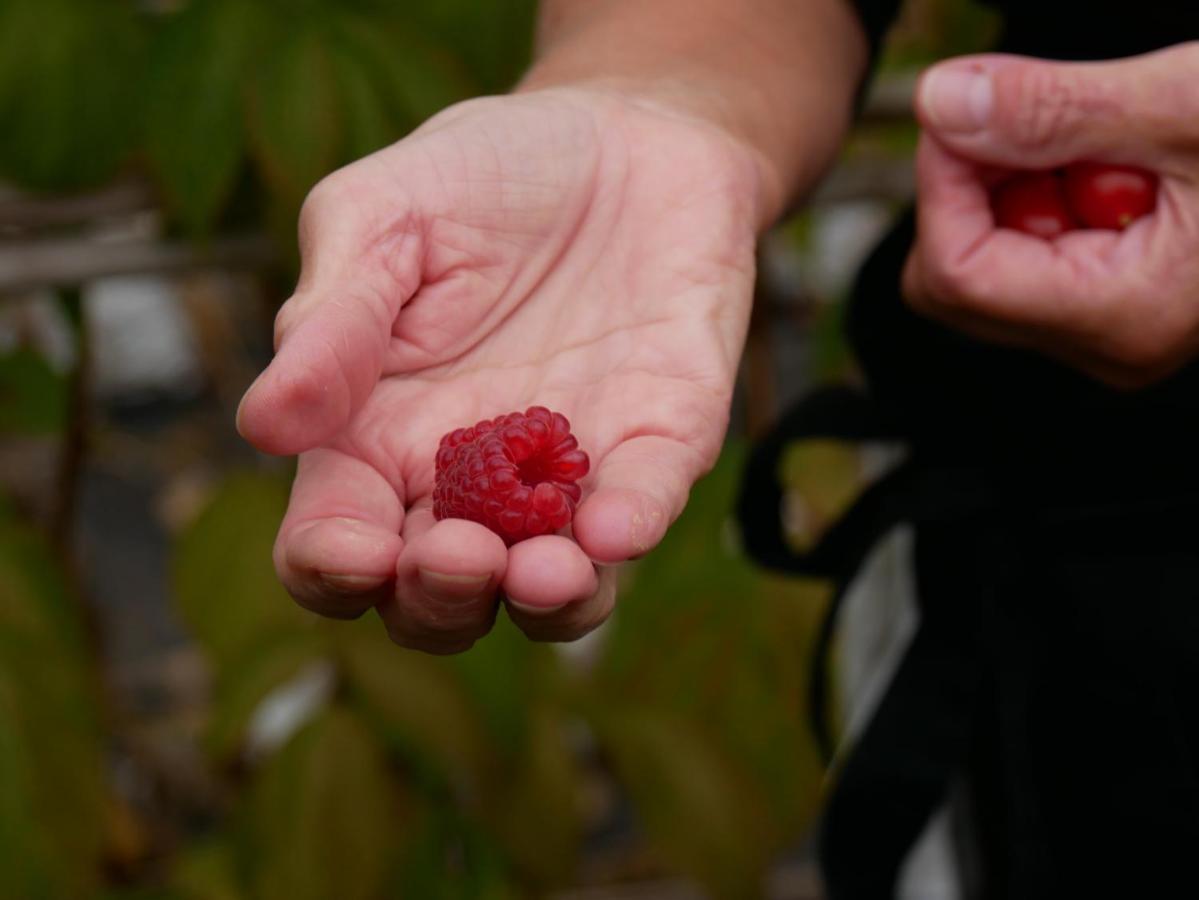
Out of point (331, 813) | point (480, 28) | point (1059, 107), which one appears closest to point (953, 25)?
point (480, 28)

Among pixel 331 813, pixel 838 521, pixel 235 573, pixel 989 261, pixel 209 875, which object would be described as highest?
pixel 989 261

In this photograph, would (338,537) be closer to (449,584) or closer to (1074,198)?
(449,584)

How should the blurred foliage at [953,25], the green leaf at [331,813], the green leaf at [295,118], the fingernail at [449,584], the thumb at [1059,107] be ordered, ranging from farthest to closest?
the blurred foliage at [953,25] < the green leaf at [331,813] < the green leaf at [295,118] < the thumb at [1059,107] < the fingernail at [449,584]

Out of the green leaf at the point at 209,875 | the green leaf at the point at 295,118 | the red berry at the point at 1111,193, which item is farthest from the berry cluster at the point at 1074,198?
the green leaf at the point at 209,875

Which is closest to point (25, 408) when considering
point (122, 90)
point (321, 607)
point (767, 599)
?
point (122, 90)

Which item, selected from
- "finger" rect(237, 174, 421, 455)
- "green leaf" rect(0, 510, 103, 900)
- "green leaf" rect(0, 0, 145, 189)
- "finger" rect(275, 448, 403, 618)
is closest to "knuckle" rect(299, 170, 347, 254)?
"finger" rect(237, 174, 421, 455)

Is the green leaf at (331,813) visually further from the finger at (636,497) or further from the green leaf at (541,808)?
the finger at (636,497)

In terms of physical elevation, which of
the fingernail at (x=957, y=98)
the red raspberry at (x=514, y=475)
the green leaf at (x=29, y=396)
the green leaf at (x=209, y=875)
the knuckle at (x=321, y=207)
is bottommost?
the green leaf at (x=209, y=875)

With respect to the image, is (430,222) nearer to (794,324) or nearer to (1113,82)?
(1113,82)
